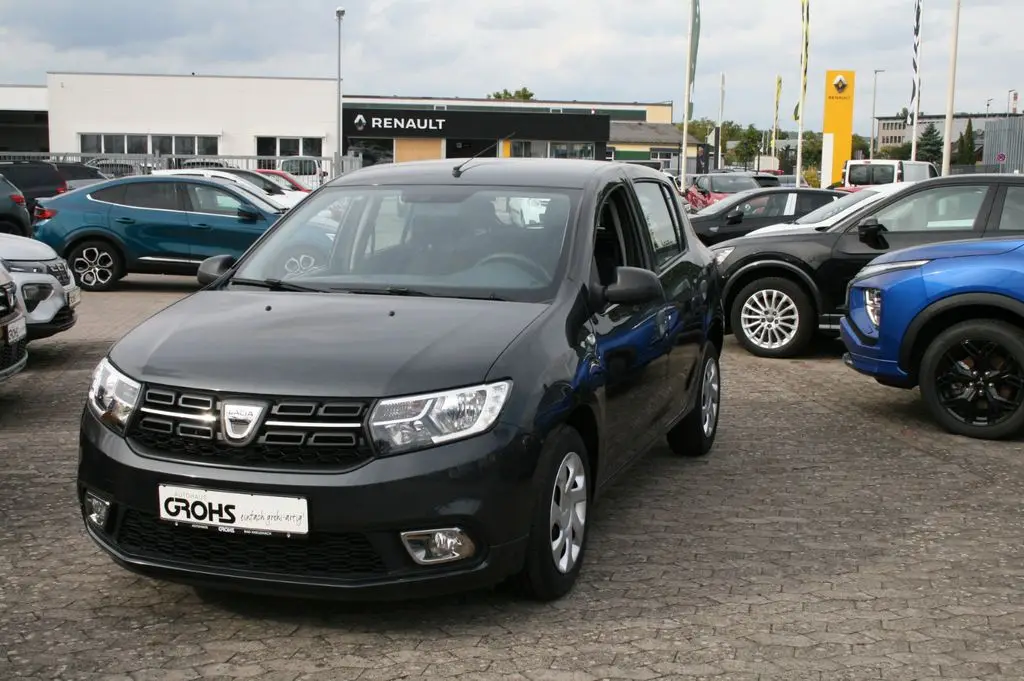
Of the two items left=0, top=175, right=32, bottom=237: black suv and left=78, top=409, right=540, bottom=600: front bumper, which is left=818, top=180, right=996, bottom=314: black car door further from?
left=0, top=175, right=32, bottom=237: black suv

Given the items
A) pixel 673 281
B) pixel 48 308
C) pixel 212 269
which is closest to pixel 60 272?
pixel 48 308

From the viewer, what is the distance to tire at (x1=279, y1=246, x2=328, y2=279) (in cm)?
533

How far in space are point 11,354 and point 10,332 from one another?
15cm

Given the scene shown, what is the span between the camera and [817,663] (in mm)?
3994

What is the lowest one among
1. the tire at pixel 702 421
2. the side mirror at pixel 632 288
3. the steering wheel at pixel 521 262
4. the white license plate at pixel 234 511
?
the tire at pixel 702 421

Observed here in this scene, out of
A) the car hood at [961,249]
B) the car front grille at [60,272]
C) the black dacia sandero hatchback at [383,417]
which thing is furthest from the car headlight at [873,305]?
the car front grille at [60,272]

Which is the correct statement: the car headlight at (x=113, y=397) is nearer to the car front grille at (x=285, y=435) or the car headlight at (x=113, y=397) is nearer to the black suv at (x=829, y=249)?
the car front grille at (x=285, y=435)

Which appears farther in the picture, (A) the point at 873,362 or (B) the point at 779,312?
(B) the point at 779,312

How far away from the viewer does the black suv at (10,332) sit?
7660 mm

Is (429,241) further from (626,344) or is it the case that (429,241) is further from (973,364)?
(973,364)

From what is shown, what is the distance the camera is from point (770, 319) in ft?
37.2

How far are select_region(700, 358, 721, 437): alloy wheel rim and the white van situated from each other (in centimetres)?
2651

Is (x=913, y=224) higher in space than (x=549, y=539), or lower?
higher

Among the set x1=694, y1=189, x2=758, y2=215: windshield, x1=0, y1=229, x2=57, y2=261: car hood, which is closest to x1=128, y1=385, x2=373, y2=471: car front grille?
x1=0, y1=229, x2=57, y2=261: car hood
